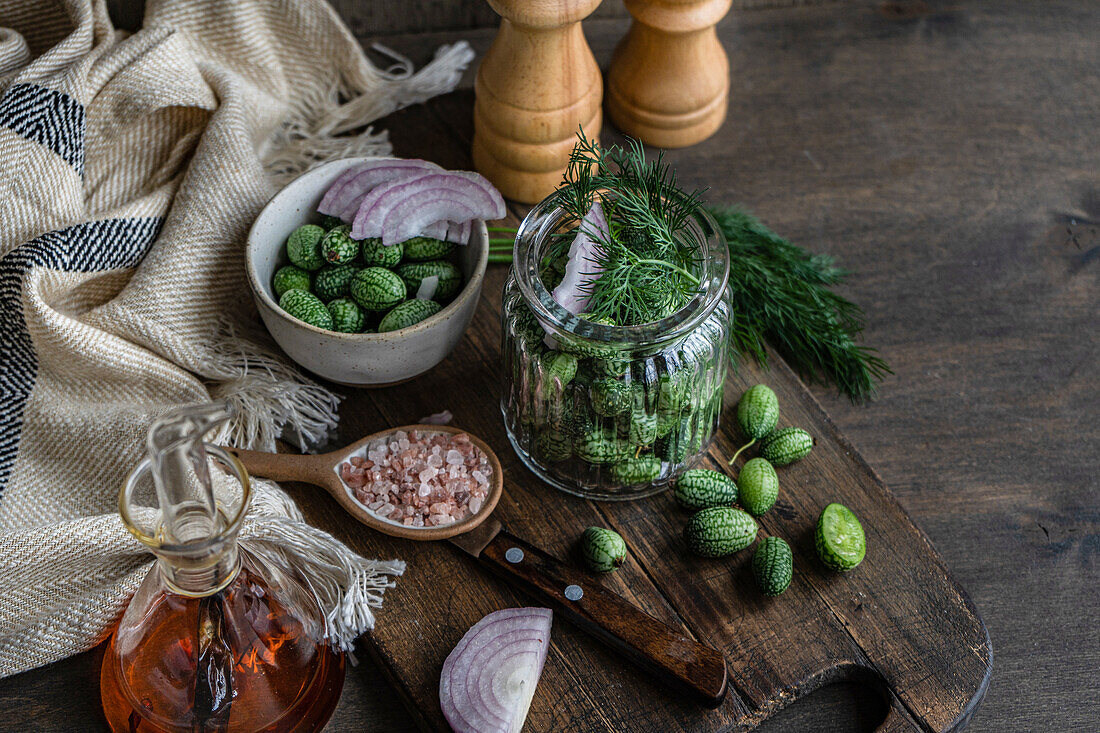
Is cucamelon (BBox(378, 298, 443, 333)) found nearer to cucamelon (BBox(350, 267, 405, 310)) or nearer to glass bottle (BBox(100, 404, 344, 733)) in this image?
cucamelon (BBox(350, 267, 405, 310))

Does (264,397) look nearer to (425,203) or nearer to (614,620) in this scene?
(425,203)

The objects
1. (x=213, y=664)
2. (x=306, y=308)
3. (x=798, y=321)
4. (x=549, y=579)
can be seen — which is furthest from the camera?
(x=798, y=321)

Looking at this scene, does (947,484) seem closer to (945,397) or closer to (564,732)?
(945,397)

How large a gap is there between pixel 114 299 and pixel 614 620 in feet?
2.30

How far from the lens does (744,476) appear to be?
116 centimetres

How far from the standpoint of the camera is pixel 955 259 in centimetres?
147

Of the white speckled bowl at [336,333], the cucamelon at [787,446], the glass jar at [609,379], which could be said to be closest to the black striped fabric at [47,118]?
the white speckled bowl at [336,333]

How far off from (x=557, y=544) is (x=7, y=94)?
86 centimetres

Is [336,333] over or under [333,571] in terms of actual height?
over

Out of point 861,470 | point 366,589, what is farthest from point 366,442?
point 861,470

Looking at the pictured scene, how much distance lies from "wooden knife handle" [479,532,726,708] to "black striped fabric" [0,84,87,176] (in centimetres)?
73

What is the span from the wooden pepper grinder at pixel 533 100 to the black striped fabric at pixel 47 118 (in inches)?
20.7

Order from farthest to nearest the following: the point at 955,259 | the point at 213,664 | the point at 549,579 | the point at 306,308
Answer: the point at 955,259 < the point at 306,308 < the point at 549,579 < the point at 213,664

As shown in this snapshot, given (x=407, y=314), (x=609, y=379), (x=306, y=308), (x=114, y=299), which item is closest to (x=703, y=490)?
(x=609, y=379)
